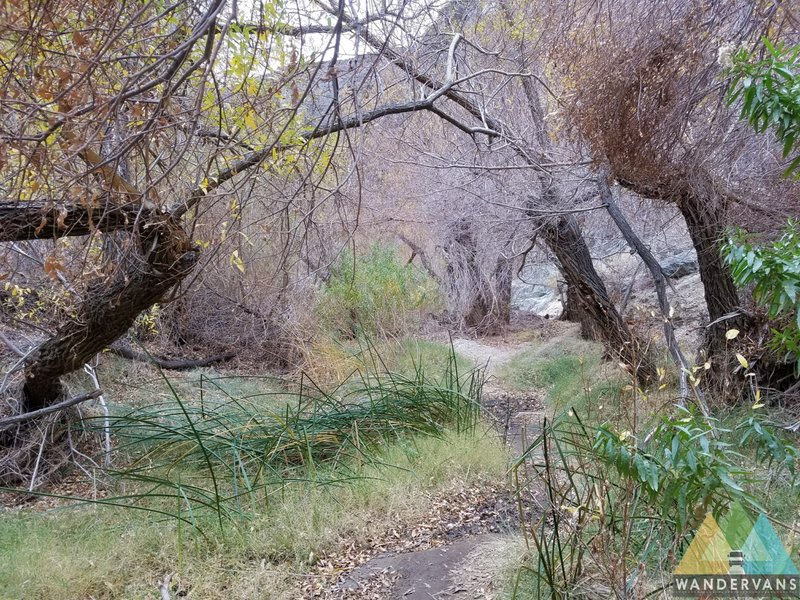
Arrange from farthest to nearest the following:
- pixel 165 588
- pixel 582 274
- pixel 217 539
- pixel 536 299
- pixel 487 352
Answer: pixel 536 299, pixel 487 352, pixel 582 274, pixel 217 539, pixel 165 588

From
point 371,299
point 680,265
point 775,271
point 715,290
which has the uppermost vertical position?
point 775,271

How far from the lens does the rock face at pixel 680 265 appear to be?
8984mm

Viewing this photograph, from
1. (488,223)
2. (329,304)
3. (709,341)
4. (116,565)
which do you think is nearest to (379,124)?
(488,223)

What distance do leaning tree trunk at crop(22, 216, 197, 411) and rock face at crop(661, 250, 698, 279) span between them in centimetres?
783

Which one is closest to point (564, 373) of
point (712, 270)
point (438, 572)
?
point (712, 270)

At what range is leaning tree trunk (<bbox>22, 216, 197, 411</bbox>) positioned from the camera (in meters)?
3.42

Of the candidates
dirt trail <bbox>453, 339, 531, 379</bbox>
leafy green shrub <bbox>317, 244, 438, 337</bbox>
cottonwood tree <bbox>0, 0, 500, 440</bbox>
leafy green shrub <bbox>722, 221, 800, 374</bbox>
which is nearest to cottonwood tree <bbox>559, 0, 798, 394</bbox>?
cottonwood tree <bbox>0, 0, 500, 440</bbox>

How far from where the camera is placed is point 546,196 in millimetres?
6113

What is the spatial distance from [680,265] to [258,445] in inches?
307

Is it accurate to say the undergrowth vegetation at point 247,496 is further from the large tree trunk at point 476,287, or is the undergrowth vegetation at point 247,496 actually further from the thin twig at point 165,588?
the large tree trunk at point 476,287

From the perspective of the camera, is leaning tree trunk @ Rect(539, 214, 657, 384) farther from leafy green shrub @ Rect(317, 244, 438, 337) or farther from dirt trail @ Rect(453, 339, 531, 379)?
leafy green shrub @ Rect(317, 244, 438, 337)

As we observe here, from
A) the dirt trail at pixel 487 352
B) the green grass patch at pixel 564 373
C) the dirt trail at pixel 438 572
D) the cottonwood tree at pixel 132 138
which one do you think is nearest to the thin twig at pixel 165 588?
the dirt trail at pixel 438 572

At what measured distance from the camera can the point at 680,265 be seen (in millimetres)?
9062

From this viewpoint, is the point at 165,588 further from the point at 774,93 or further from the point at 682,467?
the point at 774,93
